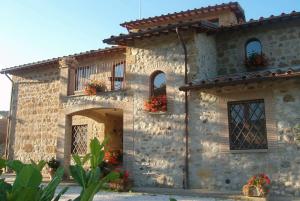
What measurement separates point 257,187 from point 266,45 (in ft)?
16.8

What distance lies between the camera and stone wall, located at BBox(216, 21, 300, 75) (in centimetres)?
1140

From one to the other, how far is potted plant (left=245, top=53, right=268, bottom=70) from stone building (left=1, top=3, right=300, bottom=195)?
33 mm

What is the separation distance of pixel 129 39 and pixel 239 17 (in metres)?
5.95

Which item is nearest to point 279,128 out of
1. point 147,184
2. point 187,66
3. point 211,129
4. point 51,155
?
point 211,129

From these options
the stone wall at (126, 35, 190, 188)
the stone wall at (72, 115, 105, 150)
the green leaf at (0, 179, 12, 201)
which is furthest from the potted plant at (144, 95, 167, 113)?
the green leaf at (0, 179, 12, 201)

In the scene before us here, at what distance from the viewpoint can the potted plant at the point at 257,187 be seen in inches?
346

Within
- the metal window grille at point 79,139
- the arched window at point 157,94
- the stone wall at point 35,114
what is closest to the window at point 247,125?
the arched window at point 157,94

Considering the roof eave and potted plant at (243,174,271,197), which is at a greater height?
the roof eave

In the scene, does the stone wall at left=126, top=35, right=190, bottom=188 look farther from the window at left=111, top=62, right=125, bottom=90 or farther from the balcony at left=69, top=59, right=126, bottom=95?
the balcony at left=69, top=59, right=126, bottom=95

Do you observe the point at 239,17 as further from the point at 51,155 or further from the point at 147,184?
the point at 51,155

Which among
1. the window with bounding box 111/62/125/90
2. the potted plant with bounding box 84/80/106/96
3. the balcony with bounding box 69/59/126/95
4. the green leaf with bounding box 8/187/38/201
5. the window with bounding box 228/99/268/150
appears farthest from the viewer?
the window with bounding box 111/62/125/90

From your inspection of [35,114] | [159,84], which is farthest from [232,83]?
[35,114]

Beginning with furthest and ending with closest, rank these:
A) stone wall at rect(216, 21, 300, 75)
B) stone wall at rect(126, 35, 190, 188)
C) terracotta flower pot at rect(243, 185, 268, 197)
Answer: stone wall at rect(216, 21, 300, 75), stone wall at rect(126, 35, 190, 188), terracotta flower pot at rect(243, 185, 268, 197)

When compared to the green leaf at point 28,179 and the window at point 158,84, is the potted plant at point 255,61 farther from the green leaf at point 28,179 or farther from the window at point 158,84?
the green leaf at point 28,179
